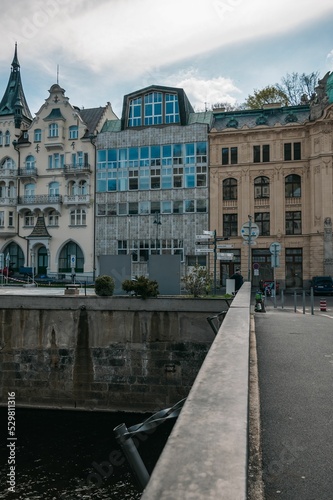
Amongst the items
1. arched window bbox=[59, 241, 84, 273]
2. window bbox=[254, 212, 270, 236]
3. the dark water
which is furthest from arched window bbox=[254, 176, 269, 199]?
the dark water

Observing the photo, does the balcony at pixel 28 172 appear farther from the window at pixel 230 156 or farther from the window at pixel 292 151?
the window at pixel 292 151

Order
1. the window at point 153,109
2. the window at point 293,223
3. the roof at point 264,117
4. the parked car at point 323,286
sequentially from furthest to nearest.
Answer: the window at point 153,109
the roof at point 264,117
the window at point 293,223
the parked car at point 323,286

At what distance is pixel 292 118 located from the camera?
133 ft

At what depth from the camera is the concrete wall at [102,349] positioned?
15492mm

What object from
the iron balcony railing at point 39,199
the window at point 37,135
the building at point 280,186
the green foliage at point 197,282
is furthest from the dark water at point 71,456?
the window at point 37,135

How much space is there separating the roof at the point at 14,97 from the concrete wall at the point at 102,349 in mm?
39237

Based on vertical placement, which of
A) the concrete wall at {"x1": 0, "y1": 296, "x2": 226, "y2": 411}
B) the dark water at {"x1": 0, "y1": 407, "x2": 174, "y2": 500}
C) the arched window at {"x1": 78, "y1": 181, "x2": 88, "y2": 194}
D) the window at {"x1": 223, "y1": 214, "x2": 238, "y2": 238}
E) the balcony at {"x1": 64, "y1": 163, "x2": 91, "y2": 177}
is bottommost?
the dark water at {"x1": 0, "y1": 407, "x2": 174, "y2": 500}

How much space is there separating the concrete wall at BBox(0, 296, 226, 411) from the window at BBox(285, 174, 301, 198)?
1083 inches

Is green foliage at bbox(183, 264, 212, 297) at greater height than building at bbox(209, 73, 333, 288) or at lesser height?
lesser

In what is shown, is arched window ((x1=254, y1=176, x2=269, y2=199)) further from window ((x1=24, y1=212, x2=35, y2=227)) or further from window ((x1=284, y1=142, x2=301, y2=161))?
window ((x1=24, y1=212, x2=35, y2=227))

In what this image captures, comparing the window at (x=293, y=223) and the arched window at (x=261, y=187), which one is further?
the arched window at (x=261, y=187)

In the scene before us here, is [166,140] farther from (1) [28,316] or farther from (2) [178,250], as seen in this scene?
(1) [28,316]

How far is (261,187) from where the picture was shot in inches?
1609

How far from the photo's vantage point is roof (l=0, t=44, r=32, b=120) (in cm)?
4934
